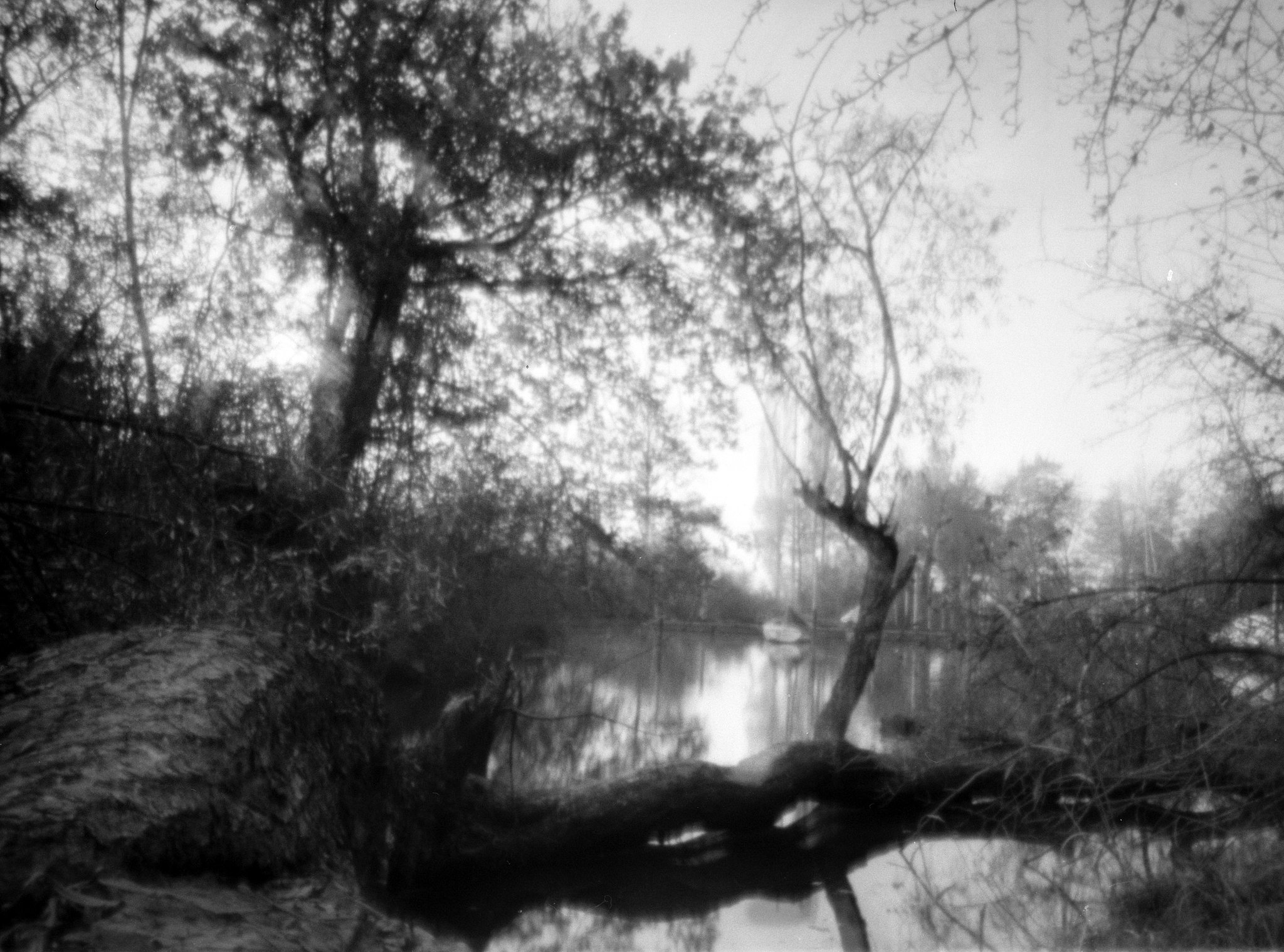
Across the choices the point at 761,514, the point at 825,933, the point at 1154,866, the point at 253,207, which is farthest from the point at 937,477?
the point at 253,207

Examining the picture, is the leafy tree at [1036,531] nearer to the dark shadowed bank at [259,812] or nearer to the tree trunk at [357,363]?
the dark shadowed bank at [259,812]

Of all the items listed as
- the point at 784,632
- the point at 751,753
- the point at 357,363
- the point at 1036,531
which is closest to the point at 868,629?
the point at 751,753

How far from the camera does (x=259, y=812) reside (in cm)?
158

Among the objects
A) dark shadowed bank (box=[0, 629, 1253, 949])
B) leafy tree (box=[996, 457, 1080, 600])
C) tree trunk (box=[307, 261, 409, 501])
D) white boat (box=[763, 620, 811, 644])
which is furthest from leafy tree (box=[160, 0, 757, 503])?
white boat (box=[763, 620, 811, 644])

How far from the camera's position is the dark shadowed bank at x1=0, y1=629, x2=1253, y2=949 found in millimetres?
1126

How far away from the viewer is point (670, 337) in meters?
6.80

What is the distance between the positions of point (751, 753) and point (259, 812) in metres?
6.64

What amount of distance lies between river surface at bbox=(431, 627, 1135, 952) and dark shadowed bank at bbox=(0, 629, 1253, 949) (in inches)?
7.0

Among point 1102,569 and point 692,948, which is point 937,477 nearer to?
point 1102,569

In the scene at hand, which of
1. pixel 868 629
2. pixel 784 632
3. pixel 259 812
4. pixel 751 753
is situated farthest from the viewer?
pixel 784 632

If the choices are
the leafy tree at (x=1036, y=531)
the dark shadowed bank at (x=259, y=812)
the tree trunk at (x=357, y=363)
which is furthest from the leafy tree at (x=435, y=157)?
the leafy tree at (x=1036, y=531)

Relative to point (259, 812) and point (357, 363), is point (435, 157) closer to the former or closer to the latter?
point (357, 363)

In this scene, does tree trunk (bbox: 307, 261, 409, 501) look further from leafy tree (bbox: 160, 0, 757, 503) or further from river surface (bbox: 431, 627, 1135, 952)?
river surface (bbox: 431, 627, 1135, 952)

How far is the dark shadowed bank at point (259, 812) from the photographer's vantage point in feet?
3.69
